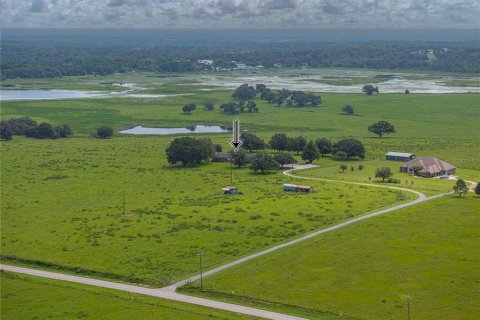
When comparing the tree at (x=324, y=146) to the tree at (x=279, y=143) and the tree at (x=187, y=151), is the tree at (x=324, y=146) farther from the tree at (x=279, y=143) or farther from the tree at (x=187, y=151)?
the tree at (x=187, y=151)

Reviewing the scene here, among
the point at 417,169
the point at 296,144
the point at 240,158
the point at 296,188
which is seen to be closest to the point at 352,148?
the point at 296,144

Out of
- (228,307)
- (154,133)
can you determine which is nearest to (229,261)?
(228,307)

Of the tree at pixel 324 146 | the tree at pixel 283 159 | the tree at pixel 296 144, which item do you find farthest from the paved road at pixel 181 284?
the tree at pixel 296 144

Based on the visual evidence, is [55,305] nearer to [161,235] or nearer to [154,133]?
[161,235]

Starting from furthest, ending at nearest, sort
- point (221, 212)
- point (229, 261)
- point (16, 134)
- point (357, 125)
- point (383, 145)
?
1. point (357, 125)
2. point (16, 134)
3. point (383, 145)
4. point (221, 212)
5. point (229, 261)

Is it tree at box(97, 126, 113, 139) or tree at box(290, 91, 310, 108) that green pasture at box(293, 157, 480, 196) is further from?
tree at box(290, 91, 310, 108)

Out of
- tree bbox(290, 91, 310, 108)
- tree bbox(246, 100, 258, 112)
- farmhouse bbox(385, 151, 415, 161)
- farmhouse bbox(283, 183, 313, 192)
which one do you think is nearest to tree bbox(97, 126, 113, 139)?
tree bbox(246, 100, 258, 112)
